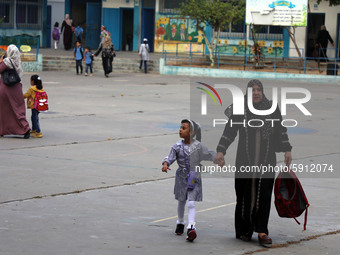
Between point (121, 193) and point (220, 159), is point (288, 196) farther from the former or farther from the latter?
point (121, 193)

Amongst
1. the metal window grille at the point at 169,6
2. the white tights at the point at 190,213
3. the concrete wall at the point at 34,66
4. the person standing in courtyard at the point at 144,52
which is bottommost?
the white tights at the point at 190,213

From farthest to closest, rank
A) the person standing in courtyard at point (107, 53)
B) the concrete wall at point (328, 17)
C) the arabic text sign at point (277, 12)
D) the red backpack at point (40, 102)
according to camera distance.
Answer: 1. the concrete wall at point (328, 17)
2. the arabic text sign at point (277, 12)
3. the person standing in courtyard at point (107, 53)
4. the red backpack at point (40, 102)

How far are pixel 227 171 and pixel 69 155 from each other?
2694 millimetres

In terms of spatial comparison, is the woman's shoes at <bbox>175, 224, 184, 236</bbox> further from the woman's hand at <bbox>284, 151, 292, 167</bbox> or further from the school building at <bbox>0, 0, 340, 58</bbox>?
the school building at <bbox>0, 0, 340, 58</bbox>

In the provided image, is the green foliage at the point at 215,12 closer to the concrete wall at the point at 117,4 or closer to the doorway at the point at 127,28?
the concrete wall at the point at 117,4

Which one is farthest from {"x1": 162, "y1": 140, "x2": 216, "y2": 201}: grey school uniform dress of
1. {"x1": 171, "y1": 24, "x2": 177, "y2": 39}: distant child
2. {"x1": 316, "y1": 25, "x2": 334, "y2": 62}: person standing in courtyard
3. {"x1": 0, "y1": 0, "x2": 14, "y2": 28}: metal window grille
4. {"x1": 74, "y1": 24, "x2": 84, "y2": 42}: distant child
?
{"x1": 0, "y1": 0, "x2": 14, "y2": 28}: metal window grille

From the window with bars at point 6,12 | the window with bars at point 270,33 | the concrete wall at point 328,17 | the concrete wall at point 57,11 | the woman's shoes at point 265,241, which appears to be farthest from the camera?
the concrete wall at point 57,11

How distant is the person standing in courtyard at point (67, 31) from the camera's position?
42562 millimetres

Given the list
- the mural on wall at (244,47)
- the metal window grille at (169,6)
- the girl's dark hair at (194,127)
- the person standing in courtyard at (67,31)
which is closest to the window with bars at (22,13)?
the person standing in courtyard at (67,31)

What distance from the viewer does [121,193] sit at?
9.45 meters

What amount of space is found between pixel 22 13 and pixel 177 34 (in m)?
10.3

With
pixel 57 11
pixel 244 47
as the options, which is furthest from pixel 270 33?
pixel 57 11

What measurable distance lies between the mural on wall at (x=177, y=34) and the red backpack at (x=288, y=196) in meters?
33.0

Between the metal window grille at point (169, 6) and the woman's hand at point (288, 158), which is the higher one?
the metal window grille at point (169, 6)
